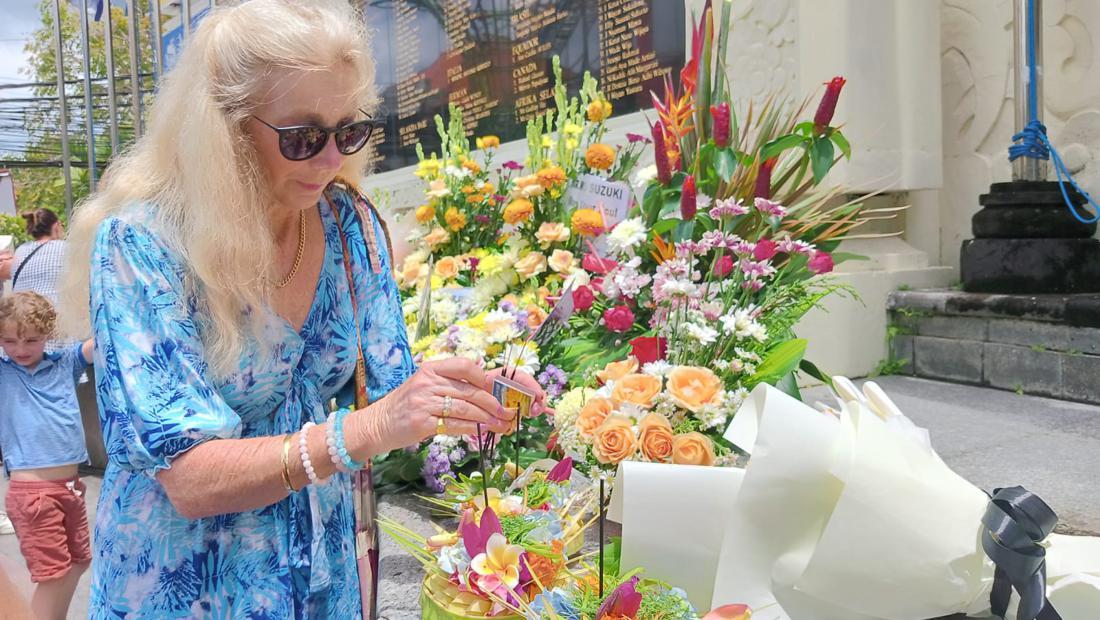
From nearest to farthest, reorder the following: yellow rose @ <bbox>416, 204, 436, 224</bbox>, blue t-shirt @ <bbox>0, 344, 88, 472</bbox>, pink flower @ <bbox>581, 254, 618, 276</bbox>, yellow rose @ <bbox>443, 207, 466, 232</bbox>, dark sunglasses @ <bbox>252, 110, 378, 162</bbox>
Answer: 1. dark sunglasses @ <bbox>252, 110, 378, 162</bbox>
2. pink flower @ <bbox>581, 254, 618, 276</bbox>
3. yellow rose @ <bbox>443, 207, 466, 232</bbox>
4. yellow rose @ <bbox>416, 204, 436, 224</bbox>
5. blue t-shirt @ <bbox>0, 344, 88, 472</bbox>

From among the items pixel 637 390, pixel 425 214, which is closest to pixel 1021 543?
pixel 637 390

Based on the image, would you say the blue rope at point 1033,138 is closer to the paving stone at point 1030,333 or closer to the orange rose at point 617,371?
the paving stone at point 1030,333

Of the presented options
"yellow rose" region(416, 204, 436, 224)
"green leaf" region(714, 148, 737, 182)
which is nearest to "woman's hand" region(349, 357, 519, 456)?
"green leaf" region(714, 148, 737, 182)

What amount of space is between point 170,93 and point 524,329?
1.01 metres

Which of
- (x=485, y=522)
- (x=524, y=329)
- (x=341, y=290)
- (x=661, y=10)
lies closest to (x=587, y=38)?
(x=661, y=10)

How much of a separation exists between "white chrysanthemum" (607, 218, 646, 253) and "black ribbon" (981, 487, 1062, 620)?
3.91 ft

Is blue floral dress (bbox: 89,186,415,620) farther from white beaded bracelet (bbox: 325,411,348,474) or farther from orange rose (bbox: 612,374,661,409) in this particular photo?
orange rose (bbox: 612,374,661,409)

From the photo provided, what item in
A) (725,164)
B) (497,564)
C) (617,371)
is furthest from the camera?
(725,164)

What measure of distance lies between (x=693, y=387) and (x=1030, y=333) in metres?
2.34

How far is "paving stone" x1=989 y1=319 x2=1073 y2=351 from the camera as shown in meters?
2.99

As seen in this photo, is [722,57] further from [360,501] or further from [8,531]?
[8,531]

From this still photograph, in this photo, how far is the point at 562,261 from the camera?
225cm

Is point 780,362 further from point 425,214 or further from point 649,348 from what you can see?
point 425,214

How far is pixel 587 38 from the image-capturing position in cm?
486
